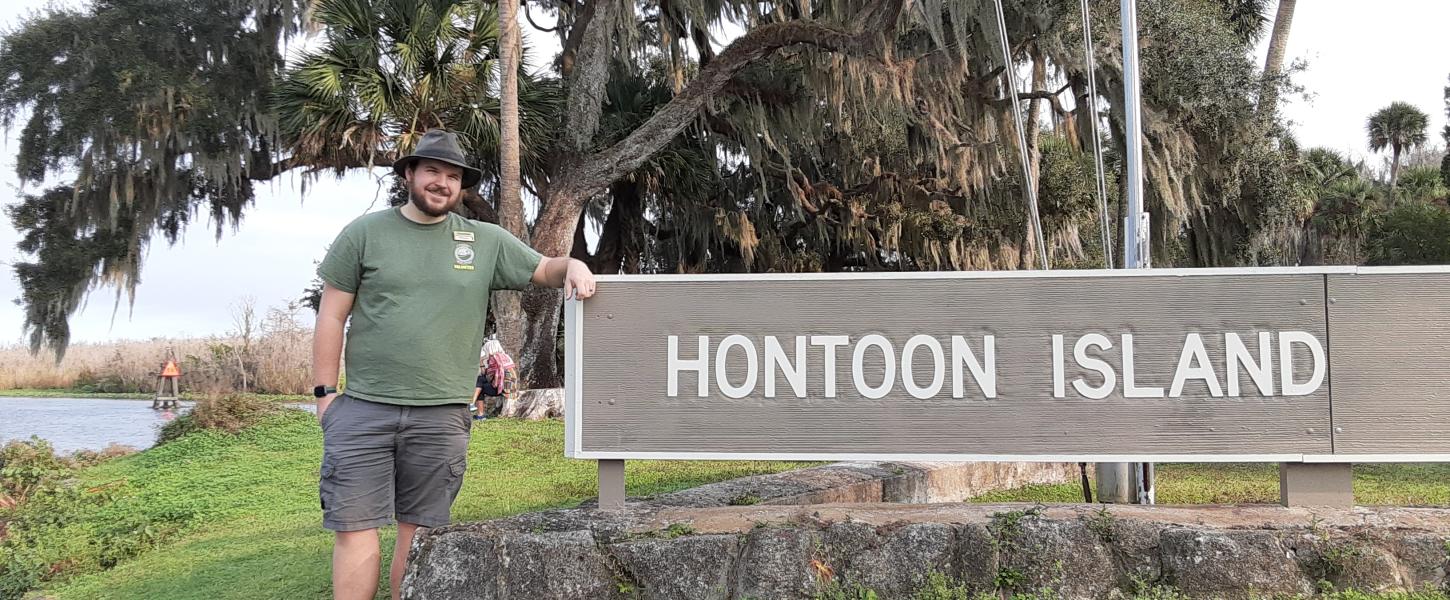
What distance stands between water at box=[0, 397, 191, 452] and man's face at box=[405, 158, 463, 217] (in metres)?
9.13

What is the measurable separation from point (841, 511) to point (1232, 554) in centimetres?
118

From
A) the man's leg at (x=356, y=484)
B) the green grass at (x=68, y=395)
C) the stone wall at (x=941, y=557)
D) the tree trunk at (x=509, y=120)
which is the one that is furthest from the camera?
the green grass at (x=68, y=395)

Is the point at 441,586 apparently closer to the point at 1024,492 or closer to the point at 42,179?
the point at 1024,492

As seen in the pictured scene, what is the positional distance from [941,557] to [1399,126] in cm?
3157

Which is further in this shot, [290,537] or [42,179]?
[42,179]

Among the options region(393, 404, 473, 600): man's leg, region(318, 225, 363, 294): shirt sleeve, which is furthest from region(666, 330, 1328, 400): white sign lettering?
region(318, 225, 363, 294): shirt sleeve

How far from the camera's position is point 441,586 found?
2621 mm

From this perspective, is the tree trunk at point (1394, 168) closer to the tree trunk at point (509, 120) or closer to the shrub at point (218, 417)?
the tree trunk at point (509, 120)

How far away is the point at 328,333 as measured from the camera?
2.46 metres

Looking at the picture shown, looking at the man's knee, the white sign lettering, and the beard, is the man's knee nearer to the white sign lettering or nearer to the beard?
the beard

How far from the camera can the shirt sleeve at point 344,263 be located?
2.47 metres

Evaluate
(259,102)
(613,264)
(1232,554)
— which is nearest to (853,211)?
(613,264)

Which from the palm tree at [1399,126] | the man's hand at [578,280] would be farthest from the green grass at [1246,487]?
the palm tree at [1399,126]

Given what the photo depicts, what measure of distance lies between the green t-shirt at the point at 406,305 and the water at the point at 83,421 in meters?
9.01
